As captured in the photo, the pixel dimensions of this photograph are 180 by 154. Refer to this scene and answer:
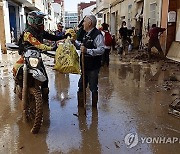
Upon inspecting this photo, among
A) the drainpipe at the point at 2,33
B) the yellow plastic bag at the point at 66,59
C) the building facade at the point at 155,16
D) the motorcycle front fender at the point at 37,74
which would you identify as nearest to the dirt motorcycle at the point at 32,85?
the motorcycle front fender at the point at 37,74

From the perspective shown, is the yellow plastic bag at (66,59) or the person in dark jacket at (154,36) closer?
the yellow plastic bag at (66,59)

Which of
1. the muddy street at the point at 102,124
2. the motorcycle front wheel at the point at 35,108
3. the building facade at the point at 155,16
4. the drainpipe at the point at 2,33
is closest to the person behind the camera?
the muddy street at the point at 102,124

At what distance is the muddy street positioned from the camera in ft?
10.8

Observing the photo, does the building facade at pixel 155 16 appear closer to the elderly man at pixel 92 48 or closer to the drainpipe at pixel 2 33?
the elderly man at pixel 92 48

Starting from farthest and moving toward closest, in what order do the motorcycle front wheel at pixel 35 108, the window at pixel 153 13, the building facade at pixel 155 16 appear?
the window at pixel 153 13, the building facade at pixel 155 16, the motorcycle front wheel at pixel 35 108

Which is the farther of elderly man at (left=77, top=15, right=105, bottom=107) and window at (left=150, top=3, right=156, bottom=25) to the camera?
window at (left=150, top=3, right=156, bottom=25)

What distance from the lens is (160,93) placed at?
5758mm

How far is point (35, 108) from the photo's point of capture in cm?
382

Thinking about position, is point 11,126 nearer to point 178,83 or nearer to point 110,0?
point 178,83

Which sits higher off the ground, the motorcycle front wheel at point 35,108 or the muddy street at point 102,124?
the motorcycle front wheel at point 35,108

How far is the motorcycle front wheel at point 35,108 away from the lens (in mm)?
3621

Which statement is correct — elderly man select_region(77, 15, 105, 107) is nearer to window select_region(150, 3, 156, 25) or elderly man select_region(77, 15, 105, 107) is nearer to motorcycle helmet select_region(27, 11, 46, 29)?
motorcycle helmet select_region(27, 11, 46, 29)

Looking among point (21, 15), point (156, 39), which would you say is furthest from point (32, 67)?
point (21, 15)

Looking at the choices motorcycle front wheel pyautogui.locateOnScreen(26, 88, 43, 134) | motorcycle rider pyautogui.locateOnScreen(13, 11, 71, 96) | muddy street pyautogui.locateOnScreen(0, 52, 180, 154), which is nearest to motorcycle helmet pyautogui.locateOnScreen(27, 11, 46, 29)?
motorcycle rider pyautogui.locateOnScreen(13, 11, 71, 96)
